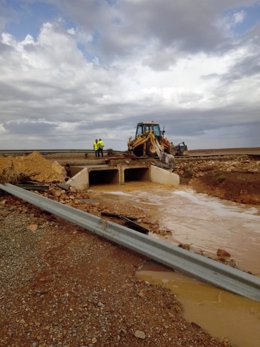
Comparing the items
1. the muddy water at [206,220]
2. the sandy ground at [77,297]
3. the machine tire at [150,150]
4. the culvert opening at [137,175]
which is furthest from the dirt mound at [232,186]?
the sandy ground at [77,297]

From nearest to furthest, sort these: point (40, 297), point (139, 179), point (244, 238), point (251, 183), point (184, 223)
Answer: point (40, 297) < point (244, 238) < point (184, 223) < point (251, 183) < point (139, 179)

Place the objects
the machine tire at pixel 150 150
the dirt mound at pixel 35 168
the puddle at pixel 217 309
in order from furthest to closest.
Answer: the machine tire at pixel 150 150
the dirt mound at pixel 35 168
the puddle at pixel 217 309

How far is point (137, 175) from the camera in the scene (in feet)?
64.8

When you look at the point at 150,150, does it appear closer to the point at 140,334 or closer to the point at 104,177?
the point at 104,177

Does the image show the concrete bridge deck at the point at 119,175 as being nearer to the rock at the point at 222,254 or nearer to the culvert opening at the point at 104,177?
the culvert opening at the point at 104,177

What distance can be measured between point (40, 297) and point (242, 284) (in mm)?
2036

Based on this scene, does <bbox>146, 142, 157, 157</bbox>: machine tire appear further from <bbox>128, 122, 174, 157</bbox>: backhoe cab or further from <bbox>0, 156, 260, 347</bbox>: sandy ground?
<bbox>0, 156, 260, 347</bbox>: sandy ground

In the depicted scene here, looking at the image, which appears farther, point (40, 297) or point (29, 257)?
point (29, 257)

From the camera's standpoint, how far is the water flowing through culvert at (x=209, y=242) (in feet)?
10.2

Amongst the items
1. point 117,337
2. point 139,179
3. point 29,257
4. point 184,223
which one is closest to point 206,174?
point 139,179

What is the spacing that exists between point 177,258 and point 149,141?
61.8 feet

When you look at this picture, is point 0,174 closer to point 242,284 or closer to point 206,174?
point 242,284

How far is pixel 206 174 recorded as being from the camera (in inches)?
689

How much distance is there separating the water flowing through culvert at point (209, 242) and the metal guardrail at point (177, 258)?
0.11 m
